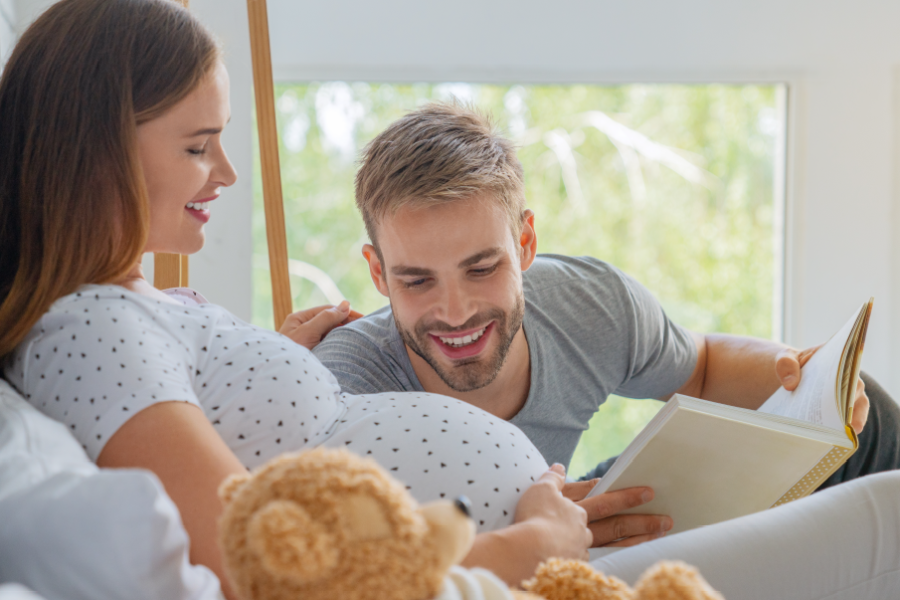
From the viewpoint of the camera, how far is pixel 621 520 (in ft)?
3.08

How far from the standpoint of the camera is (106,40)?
82 centimetres

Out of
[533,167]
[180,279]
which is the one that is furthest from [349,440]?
[533,167]

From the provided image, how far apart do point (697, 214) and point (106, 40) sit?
2.21 m

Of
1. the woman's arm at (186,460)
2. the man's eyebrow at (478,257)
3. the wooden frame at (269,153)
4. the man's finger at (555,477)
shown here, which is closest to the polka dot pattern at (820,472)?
the man's finger at (555,477)

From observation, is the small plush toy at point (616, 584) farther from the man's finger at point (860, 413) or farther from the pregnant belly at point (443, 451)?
the man's finger at point (860, 413)

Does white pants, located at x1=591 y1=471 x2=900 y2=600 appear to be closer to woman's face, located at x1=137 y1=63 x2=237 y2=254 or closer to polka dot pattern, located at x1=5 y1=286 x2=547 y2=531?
polka dot pattern, located at x1=5 y1=286 x2=547 y2=531

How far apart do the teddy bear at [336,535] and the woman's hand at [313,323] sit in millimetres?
872

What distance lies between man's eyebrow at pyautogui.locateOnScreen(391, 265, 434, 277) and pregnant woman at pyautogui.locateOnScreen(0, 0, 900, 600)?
335 mm

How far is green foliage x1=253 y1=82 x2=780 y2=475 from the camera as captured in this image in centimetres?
248

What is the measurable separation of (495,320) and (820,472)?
1.78 ft

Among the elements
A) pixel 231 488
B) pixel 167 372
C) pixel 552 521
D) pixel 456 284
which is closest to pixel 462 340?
pixel 456 284

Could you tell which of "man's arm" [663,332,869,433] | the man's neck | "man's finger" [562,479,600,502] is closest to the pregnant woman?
"man's finger" [562,479,600,502]

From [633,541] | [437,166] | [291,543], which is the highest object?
[437,166]

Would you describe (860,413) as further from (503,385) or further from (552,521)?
(552,521)
